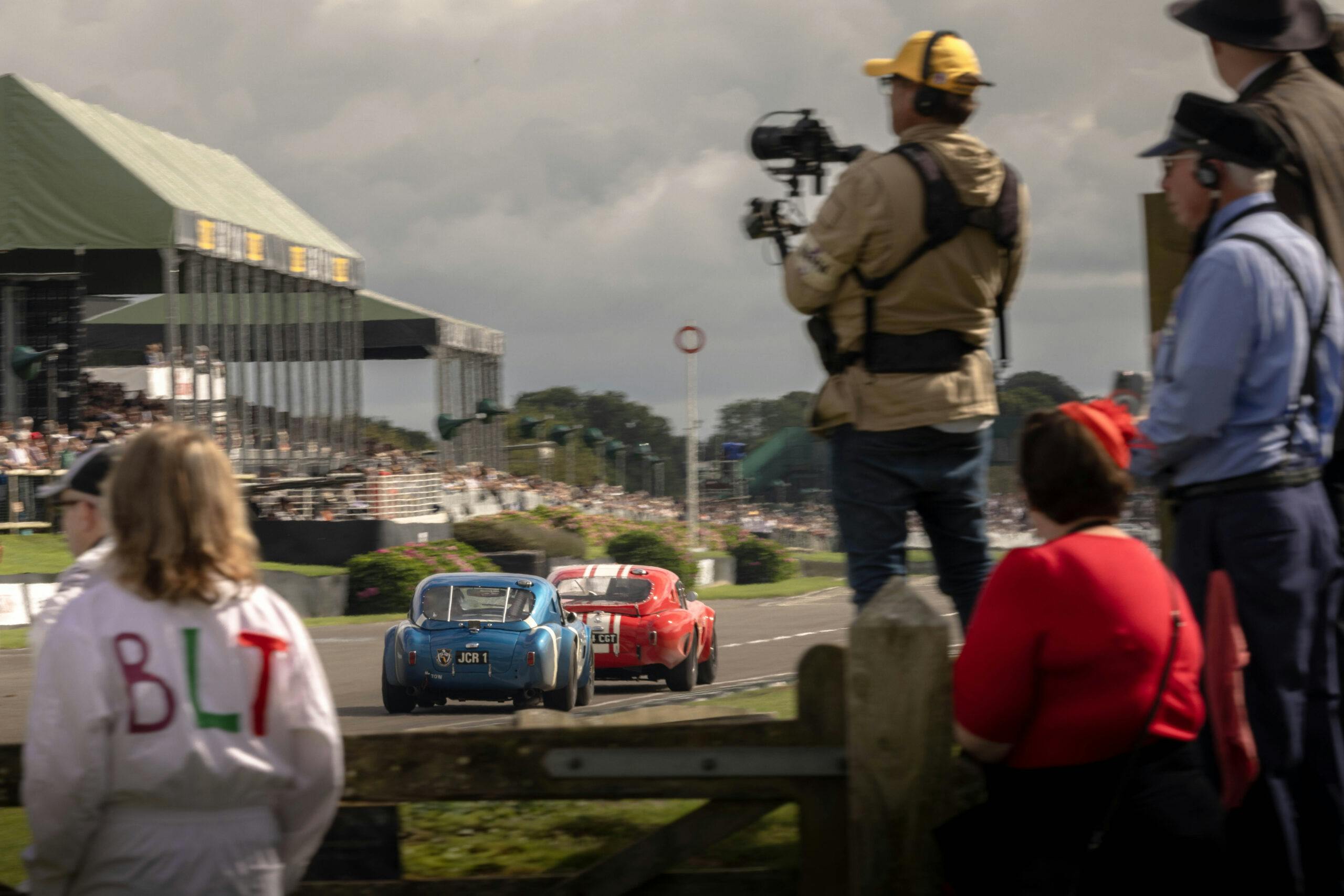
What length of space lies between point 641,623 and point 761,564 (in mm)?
38348

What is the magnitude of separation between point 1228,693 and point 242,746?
2337 mm

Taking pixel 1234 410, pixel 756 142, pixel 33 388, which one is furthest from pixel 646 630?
pixel 33 388

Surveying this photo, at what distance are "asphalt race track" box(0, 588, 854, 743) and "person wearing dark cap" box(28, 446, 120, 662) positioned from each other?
7.81 feet

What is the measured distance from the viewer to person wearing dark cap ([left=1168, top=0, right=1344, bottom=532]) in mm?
4531

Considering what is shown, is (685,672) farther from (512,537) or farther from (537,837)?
(512,537)

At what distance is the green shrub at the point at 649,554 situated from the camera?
43562mm

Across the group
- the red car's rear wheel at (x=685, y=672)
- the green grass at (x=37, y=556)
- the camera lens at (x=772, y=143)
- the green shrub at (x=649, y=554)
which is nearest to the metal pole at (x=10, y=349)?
the green grass at (x=37, y=556)

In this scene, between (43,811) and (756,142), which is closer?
(43,811)

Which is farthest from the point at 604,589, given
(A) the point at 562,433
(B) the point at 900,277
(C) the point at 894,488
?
(A) the point at 562,433

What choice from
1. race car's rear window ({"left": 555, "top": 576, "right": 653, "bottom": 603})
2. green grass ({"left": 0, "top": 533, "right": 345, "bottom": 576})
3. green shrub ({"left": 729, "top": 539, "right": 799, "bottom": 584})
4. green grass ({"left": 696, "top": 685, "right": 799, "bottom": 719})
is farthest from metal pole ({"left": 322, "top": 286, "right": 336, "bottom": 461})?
green grass ({"left": 696, "top": 685, "right": 799, "bottom": 719})

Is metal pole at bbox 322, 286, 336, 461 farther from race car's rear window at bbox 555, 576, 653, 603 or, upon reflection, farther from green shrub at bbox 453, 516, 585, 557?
race car's rear window at bbox 555, 576, 653, 603

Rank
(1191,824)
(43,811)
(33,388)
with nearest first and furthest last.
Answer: (43,811)
(1191,824)
(33,388)

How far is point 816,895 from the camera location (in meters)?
4.26

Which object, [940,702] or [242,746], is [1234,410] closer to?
[940,702]
